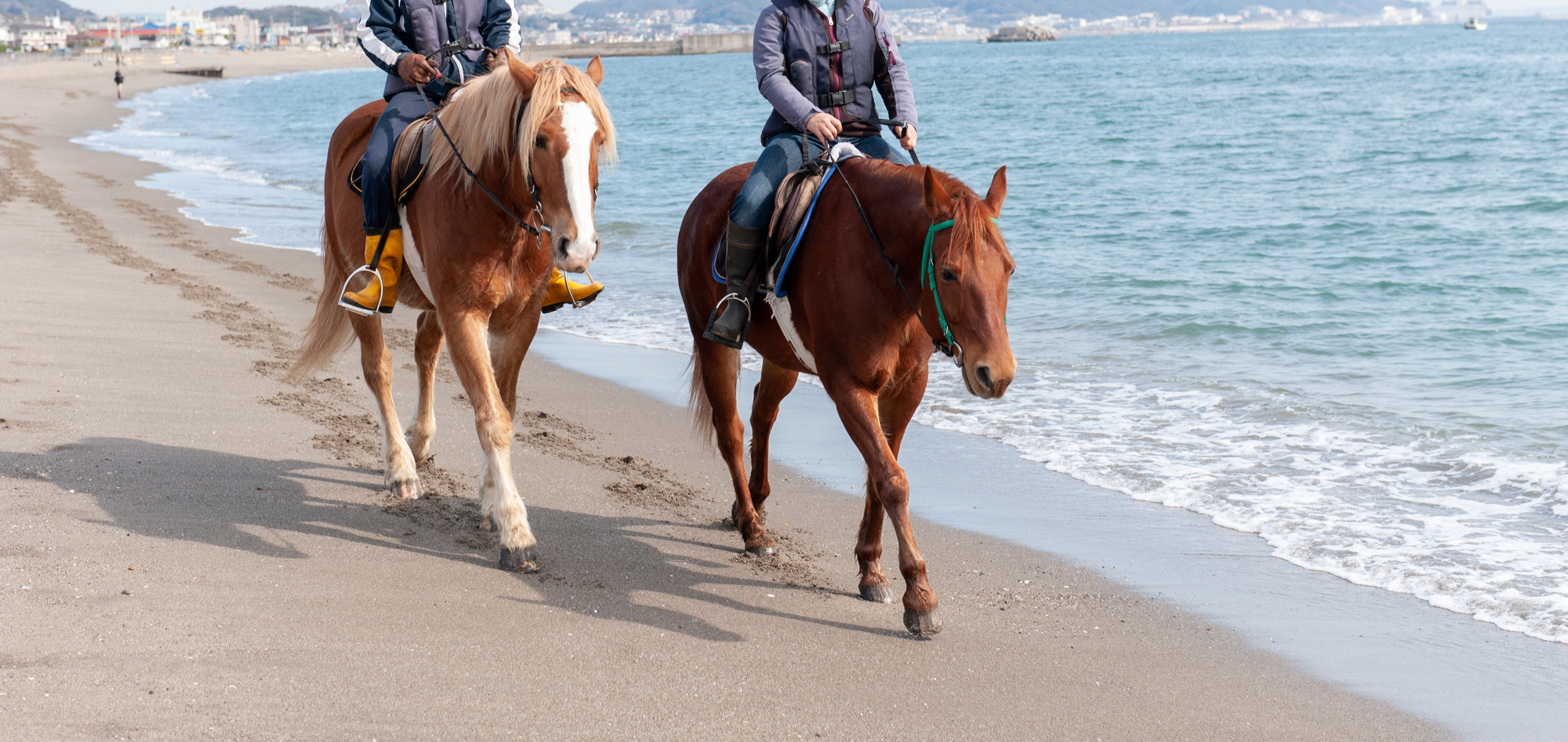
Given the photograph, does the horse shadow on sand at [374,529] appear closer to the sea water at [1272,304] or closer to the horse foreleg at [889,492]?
the horse foreleg at [889,492]

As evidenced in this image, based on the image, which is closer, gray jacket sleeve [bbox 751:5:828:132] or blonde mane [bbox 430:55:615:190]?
blonde mane [bbox 430:55:615:190]

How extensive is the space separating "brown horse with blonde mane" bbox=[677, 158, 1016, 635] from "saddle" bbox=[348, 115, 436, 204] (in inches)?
55.8

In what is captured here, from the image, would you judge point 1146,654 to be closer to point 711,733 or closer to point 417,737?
point 711,733

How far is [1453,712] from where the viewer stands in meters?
3.71

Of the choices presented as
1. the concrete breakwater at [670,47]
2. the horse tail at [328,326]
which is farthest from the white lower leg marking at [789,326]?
the concrete breakwater at [670,47]

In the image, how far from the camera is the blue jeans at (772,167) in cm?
476

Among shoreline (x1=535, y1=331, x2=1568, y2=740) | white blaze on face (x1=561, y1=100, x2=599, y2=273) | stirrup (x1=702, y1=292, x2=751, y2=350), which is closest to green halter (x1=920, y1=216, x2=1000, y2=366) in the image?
stirrup (x1=702, y1=292, x2=751, y2=350)

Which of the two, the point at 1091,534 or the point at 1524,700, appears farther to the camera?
the point at 1091,534

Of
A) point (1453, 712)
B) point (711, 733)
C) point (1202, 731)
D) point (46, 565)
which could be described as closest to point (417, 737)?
point (711, 733)

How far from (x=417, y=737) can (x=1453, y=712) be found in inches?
130

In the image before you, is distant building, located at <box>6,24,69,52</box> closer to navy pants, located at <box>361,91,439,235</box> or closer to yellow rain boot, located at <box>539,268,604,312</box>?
navy pants, located at <box>361,91,439,235</box>

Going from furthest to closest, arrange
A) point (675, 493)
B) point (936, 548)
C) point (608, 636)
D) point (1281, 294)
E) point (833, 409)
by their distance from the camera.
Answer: point (1281, 294), point (833, 409), point (675, 493), point (936, 548), point (608, 636)

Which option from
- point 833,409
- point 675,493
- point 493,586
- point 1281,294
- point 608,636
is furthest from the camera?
point 1281,294

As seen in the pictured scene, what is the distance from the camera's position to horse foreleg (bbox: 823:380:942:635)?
412 centimetres
